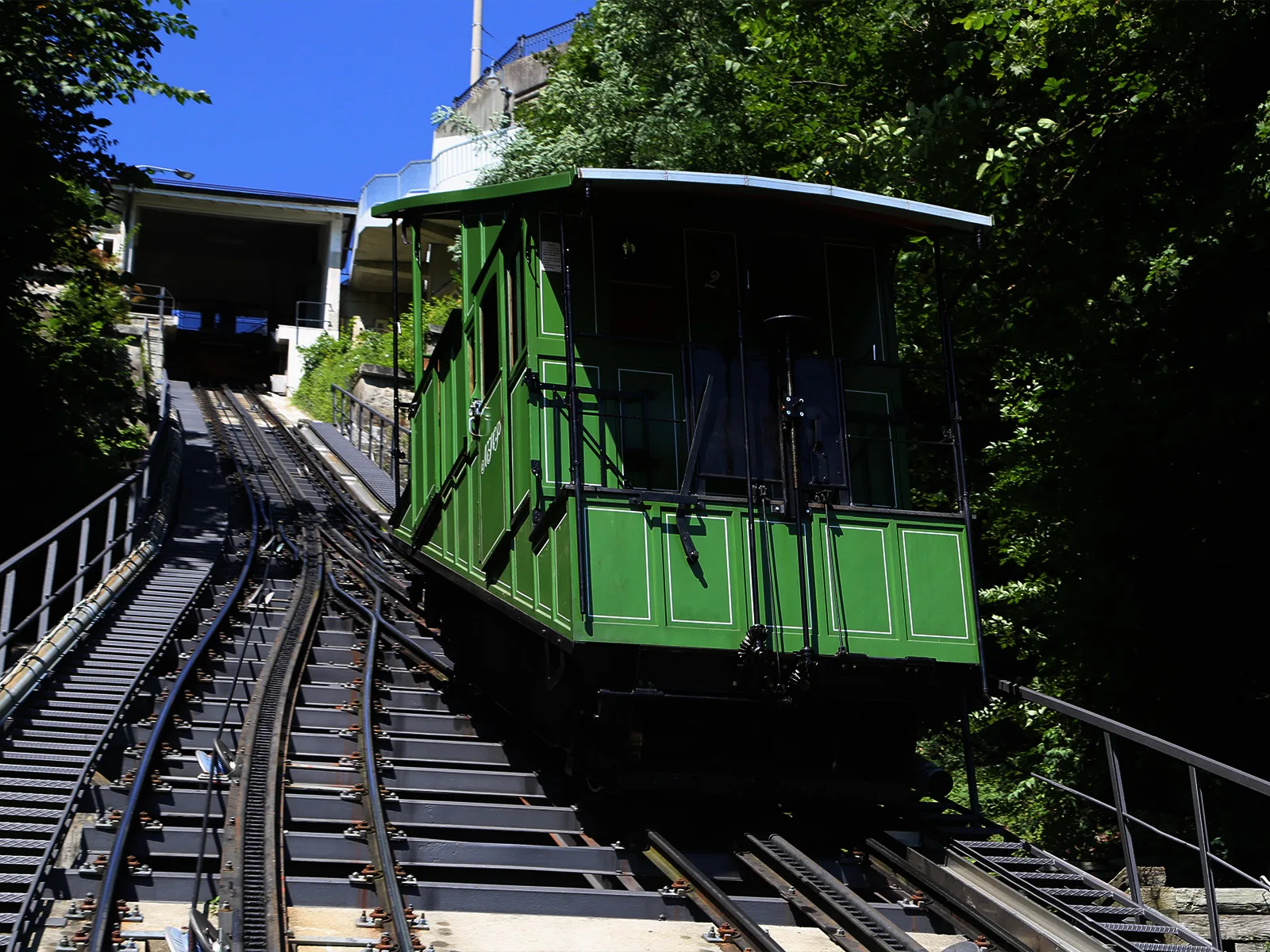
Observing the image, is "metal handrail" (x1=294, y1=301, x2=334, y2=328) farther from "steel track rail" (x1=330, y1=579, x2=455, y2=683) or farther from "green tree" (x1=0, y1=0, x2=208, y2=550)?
"steel track rail" (x1=330, y1=579, x2=455, y2=683)

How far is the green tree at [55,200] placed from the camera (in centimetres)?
1761

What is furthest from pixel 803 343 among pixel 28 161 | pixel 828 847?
pixel 28 161

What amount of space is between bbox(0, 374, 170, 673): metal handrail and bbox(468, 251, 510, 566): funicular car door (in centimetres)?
349

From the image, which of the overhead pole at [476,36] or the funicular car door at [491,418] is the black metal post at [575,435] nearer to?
the funicular car door at [491,418]

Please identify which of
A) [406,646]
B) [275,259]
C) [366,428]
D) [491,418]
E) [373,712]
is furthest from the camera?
[275,259]

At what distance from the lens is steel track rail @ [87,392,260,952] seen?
21.0 ft

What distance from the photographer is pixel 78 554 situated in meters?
15.3

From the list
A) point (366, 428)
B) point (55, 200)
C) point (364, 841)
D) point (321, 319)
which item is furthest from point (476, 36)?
point (364, 841)

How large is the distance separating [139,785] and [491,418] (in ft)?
12.0

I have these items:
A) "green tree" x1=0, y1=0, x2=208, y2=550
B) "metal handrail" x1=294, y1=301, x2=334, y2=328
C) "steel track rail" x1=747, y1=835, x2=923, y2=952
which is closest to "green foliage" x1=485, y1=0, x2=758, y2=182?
"green tree" x1=0, y1=0, x2=208, y2=550

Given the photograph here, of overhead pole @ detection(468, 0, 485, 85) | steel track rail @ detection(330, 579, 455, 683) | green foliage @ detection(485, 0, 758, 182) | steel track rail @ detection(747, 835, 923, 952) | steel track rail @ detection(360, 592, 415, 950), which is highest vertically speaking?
overhead pole @ detection(468, 0, 485, 85)

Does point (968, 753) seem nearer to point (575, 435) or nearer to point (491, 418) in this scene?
point (575, 435)

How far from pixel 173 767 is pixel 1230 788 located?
8490mm

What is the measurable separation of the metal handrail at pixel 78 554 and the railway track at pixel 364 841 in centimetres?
88
